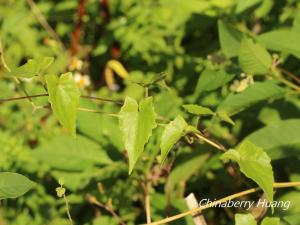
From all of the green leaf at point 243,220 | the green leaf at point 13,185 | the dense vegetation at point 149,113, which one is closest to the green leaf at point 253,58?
the dense vegetation at point 149,113

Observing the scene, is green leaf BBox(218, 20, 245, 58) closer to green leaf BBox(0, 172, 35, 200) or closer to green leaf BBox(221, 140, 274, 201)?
green leaf BBox(221, 140, 274, 201)

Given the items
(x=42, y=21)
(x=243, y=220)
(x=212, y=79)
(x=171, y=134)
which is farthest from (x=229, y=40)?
(x=42, y=21)

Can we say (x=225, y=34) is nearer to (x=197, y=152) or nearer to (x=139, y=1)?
(x=197, y=152)

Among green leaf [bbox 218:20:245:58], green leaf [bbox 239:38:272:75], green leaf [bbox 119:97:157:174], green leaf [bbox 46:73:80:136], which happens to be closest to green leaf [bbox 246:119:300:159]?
green leaf [bbox 239:38:272:75]

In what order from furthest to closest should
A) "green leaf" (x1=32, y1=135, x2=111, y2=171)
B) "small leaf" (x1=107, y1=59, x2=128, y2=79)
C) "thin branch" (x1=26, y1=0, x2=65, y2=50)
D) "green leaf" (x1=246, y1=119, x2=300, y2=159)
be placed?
"thin branch" (x1=26, y1=0, x2=65, y2=50), "small leaf" (x1=107, y1=59, x2=128, y2=79), "green leaf" (x1=32, y1=135, x2=111, y2=171), "green leaf" (x1=246, y1=119, x2=300, y2=159)

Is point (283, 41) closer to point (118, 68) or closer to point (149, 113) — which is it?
point (149, 113)
